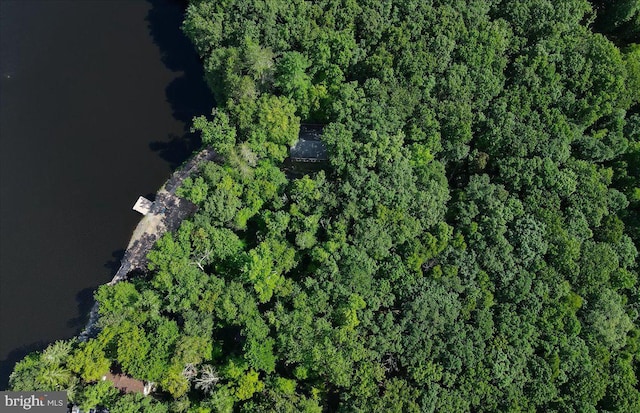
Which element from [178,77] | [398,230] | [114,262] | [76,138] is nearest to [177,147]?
[178,77]

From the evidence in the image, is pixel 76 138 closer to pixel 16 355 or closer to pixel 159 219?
pixel 159 219

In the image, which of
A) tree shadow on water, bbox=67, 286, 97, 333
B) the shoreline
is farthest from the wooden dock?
tree shadow on water, bbox=67, 286, 97, 333

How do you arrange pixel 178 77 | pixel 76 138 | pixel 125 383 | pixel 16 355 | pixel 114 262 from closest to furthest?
pixel 125 383
pixel 16 355
pixel 114 262
pixel 76 138
pixel 178 77

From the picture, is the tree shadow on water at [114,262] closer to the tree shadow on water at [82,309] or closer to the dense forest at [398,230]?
the tree shadow on water at [82,309]

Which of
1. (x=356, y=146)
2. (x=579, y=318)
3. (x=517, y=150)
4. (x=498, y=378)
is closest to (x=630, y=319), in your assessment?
(x=579, y=318)

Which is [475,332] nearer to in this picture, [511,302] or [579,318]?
[511,302]

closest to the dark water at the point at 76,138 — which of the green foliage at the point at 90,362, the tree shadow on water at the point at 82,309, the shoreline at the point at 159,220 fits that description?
the tree shadow on water at the point at 82,309

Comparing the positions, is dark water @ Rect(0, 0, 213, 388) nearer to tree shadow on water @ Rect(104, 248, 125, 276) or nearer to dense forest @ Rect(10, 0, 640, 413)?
tree shadow on water @ Rect(104, 248, 125, 276)
